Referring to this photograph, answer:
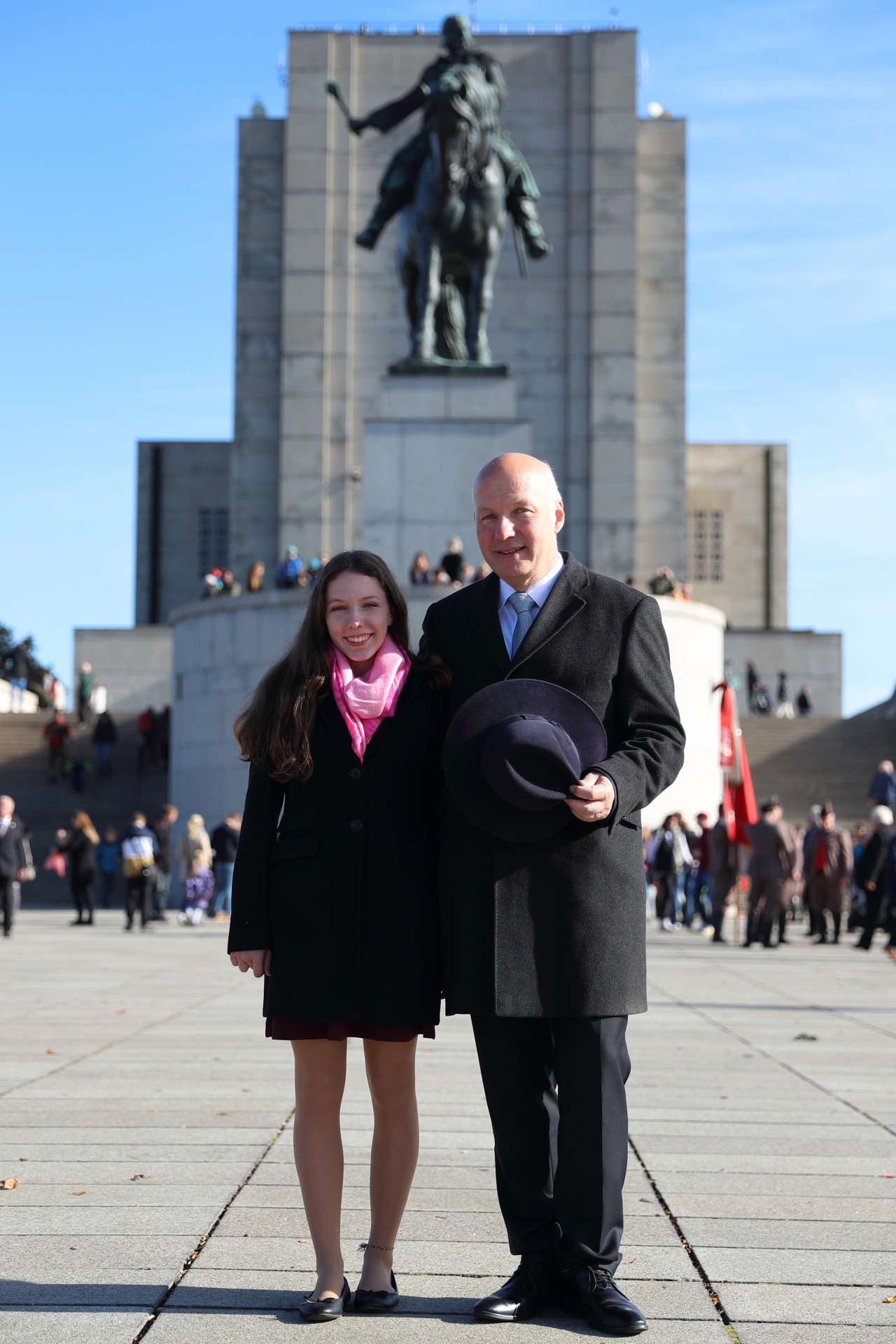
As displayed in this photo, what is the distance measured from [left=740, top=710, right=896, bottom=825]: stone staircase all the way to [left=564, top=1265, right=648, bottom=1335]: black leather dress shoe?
28274mm

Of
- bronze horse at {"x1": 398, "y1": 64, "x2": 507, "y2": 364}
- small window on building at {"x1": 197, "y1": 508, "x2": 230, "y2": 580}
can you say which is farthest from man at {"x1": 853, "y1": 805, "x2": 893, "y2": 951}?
small window on building at {"x1": 197, "y1": 508, "x2": 230, "y2": 580}

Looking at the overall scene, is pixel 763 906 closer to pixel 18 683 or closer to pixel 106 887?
pixel 106 887

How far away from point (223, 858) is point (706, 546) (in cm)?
3499

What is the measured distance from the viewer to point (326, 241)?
156ft

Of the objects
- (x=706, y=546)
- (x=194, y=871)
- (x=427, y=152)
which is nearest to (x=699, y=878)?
(x=194, y=871)

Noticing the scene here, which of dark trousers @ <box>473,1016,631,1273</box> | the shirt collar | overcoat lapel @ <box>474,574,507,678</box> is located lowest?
dark trousers @ <box>473,1016,631,1273</box>

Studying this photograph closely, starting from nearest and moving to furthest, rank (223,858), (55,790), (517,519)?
(517,519) → (223,858) → (55,790)

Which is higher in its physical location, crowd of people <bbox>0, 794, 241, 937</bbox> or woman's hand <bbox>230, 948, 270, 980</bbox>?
woman's hand <bbox>230, 948, 270, 980</bbox>

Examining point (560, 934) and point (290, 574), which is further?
point (290, 574)

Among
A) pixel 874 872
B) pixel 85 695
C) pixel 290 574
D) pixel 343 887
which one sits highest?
pixel 290 574

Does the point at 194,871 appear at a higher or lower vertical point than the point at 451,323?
lower

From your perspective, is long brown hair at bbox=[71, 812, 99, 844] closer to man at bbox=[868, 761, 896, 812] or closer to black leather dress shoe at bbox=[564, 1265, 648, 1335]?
man at bbox=[868, 761, 896, 812]

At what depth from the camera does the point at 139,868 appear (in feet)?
65.6

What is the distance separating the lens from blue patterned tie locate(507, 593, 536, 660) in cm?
431
